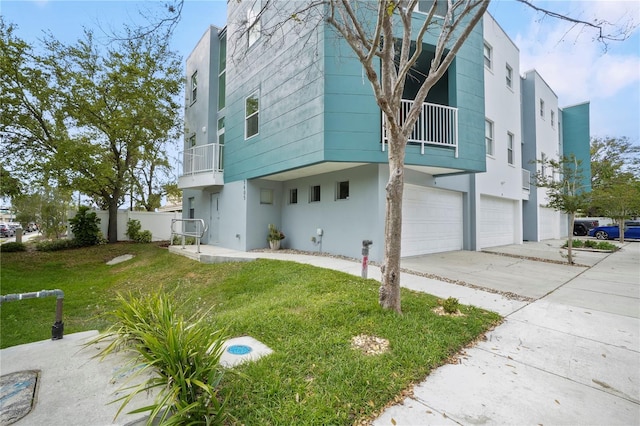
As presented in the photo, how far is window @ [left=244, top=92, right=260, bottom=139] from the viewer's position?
10.7 m

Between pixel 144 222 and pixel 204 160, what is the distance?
8292mm

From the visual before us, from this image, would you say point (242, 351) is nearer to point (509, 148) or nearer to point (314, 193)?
point (314, 193)

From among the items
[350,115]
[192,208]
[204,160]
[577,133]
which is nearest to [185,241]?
[192,208]

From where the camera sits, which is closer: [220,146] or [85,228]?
[220,146]

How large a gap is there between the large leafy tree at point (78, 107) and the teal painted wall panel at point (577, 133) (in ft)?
87.5

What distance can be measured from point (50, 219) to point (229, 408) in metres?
23.7

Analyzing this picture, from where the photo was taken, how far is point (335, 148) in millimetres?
7820

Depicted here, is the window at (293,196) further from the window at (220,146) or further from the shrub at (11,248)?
the shrub at (11,248)

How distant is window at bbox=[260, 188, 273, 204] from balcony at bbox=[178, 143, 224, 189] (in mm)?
2162

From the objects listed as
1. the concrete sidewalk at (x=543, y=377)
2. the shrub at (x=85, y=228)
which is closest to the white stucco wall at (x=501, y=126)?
the concrete sidewalk at (x=543, y=377)

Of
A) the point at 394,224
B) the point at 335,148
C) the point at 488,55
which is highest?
the point at 488,55

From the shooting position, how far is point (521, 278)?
6984 millimetres

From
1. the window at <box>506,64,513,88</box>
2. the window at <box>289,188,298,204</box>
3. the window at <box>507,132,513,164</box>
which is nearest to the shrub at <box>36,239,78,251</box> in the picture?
the window at <box>289,188,298,204</box>

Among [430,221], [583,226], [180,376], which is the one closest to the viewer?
[180,376]
